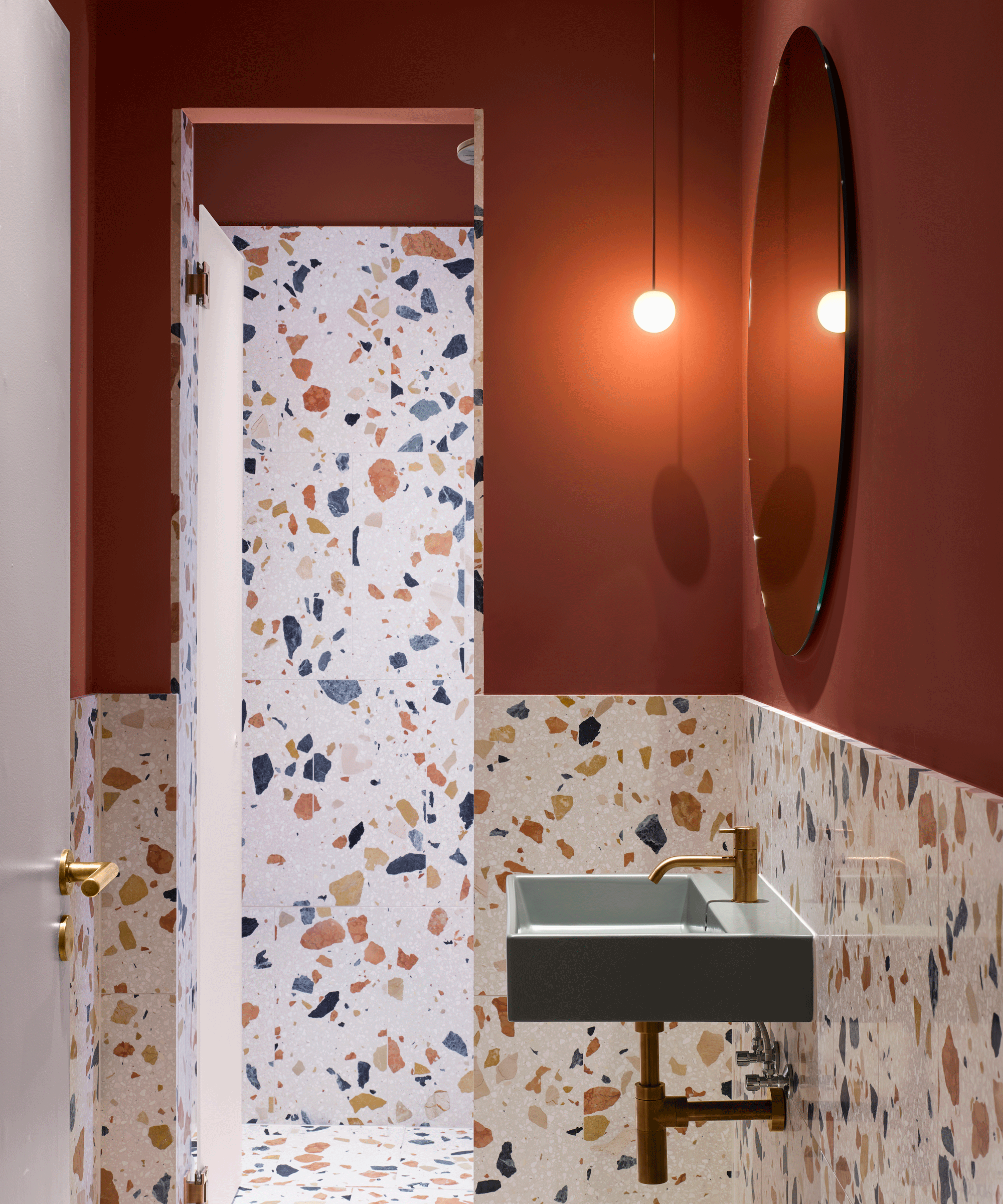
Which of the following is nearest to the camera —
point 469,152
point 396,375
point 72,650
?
point 72,650

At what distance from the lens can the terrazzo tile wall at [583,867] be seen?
2186mm

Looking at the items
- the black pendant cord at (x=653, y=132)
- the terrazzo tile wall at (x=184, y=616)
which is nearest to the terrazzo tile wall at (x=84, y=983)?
the terrazzo tile wall at (x=184, y=616)

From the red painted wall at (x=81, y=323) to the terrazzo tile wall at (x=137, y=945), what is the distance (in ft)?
0.52

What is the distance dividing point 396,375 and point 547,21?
1.20 meters

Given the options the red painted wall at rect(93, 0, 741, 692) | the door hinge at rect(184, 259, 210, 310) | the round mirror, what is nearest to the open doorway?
the door hinge at rect(184, 259, 210, 310)

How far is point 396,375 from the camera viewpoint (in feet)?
10.7

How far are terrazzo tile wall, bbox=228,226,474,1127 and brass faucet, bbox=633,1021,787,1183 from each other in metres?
1.55

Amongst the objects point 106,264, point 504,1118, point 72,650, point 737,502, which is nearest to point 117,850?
point 72,650

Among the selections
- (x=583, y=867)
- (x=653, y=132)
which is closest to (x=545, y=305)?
(x=653, y=132)

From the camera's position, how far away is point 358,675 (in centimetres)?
323

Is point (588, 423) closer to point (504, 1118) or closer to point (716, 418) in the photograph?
point (716, 418)

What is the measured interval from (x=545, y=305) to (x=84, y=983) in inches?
65.4

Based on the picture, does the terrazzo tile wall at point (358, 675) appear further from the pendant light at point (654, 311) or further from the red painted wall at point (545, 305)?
the pendant light at point (654, 311)

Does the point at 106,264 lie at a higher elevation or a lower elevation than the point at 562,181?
lower
